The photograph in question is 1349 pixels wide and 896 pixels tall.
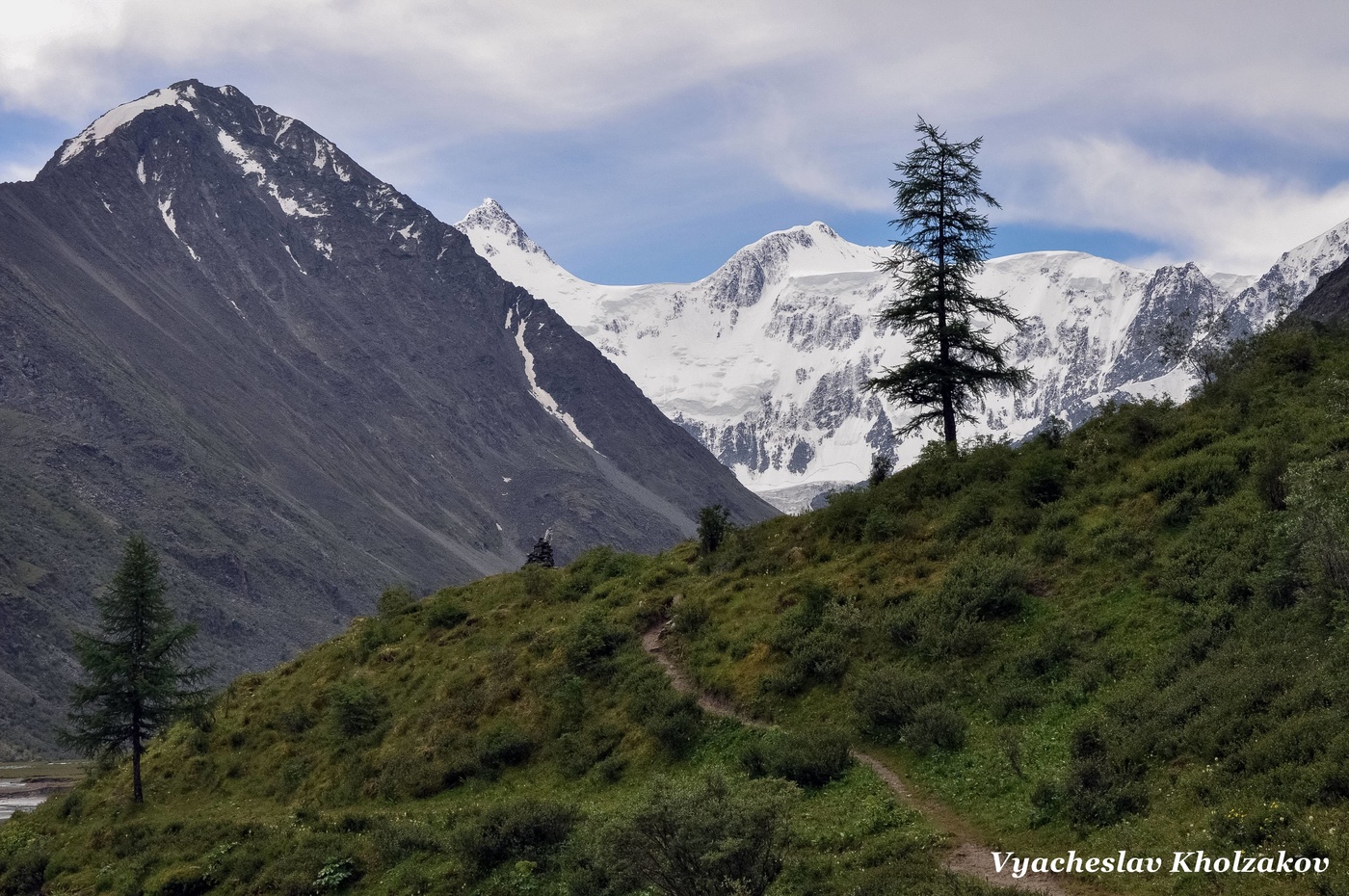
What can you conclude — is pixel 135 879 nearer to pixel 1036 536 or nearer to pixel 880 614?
pixel 880 614

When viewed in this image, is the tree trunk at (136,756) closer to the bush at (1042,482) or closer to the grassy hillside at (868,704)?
the grassy hillside at (868,704)

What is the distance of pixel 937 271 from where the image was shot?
1431 inches

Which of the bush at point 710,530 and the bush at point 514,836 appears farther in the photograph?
the bush at point 710,530

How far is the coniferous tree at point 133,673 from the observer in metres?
36.0

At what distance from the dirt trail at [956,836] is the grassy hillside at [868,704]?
0.31 meters

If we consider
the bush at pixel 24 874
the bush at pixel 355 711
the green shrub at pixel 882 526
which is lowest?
the bush at pixel 24 874

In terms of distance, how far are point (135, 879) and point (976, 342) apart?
29536 millimetres

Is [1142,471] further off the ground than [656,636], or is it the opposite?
[1142,471]

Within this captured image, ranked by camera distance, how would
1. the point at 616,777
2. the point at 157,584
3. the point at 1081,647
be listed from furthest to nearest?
the point at 157,584, the point at 616,777, the point at 1081,647

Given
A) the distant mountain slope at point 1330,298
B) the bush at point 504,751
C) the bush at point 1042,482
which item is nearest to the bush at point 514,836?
the bush at point 504,751

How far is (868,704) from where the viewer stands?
2344cm

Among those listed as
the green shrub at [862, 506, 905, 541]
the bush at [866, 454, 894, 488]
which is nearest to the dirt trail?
the green shrub at [862, 506, 905, 541]

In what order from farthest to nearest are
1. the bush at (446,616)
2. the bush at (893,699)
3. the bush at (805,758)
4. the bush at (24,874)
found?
1. the bush at (446,616)
2. the bush at (24,874)
3. the bush at (893,699)
4. the bush at (805,758)

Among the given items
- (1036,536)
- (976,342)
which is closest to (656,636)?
(1036,536)
